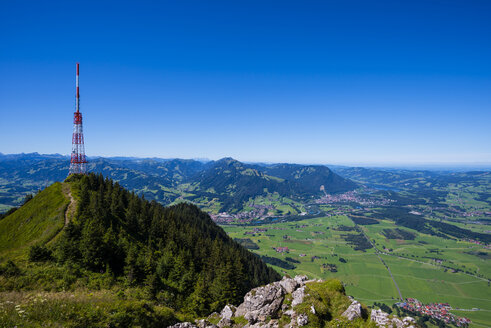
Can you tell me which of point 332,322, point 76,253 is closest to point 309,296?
point 332,322

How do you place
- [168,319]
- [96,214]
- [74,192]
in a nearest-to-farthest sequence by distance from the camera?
[168,319]
[96,214]
[74,192]

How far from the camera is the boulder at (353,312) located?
73.6 ft

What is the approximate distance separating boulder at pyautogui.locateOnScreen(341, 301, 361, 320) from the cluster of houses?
14369 cm

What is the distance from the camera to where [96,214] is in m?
48.0

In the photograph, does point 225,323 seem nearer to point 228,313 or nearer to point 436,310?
point 228,313

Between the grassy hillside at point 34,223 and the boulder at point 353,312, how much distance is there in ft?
180

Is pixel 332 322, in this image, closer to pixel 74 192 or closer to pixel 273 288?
pixel 273 288

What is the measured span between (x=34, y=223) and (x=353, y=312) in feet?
220

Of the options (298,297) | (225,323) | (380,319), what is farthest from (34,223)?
(380,319)

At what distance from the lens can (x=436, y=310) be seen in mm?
121000

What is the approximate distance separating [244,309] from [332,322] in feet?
44.4

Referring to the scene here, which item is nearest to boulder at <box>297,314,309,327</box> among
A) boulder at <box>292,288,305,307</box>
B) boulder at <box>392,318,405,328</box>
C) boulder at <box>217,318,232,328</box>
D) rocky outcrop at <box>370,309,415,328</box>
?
boulder at <box>292,288,305,307</box>

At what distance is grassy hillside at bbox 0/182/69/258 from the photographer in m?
42.0

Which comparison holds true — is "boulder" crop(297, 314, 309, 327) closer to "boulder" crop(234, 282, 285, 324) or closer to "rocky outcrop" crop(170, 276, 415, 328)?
"rocky outcrop" crop(170, 276, 415, 328)
